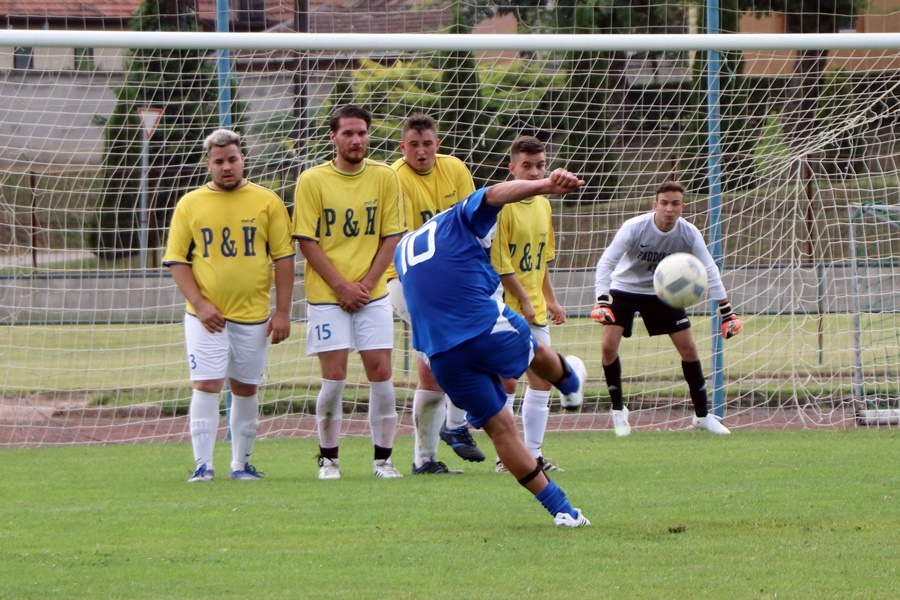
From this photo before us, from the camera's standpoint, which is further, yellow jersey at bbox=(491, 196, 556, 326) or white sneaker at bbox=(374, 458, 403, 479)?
yellow jersey at bbox=(491, 196, 556, 326)

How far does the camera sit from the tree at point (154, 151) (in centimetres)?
1071

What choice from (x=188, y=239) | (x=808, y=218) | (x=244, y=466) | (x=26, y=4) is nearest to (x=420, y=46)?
(x=188, y=239)

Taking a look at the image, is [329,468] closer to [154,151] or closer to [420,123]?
[420,123]

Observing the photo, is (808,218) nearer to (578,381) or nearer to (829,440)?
(829,440)

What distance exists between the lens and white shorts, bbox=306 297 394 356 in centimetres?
736

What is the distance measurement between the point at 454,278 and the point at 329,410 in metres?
2.47

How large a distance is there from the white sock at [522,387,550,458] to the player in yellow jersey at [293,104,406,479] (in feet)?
2.82

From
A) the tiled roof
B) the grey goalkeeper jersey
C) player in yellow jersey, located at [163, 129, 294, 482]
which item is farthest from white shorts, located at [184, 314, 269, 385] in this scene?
the tiled roof

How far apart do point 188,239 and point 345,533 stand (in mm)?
2776

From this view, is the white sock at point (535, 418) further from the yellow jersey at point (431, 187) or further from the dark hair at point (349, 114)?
the dark hair at point (349, 114)

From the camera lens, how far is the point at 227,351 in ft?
24.4

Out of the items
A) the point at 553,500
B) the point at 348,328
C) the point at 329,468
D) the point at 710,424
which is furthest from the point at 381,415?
the point at 710,424

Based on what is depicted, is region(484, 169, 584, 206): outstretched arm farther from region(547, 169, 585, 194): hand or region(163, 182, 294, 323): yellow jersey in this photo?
region(163, 182, 294, 323): yellow jersey

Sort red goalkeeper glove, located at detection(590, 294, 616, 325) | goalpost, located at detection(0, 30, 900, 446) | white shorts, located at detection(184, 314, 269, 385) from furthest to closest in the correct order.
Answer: goalpost, located at detection(0, 30, 900, 446), red goalkeeper glove, located at detection(590, 294, 616, 325), white shorts, located at detection(184, 314, 269, 385)
